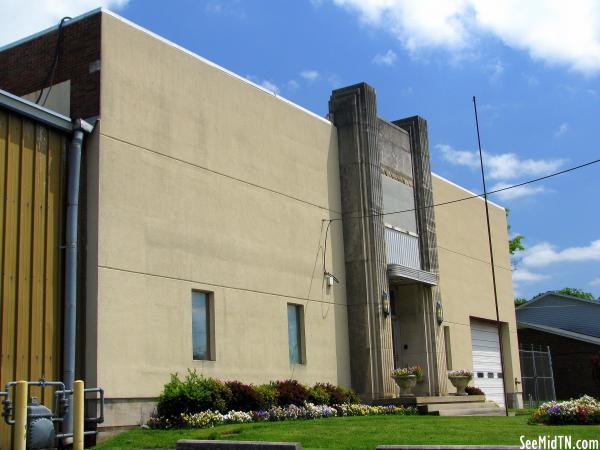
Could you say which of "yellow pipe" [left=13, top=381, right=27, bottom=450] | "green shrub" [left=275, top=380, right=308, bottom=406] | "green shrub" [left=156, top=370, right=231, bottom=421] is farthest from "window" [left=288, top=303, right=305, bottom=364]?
"yellow pipe" [left=13, top=381, right=27, bottom=450]

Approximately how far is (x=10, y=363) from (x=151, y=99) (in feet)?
23.8

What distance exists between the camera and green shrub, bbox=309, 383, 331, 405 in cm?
2206

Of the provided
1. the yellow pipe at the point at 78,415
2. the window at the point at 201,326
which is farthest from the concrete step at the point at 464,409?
the yellow pipe at the point at 78,415

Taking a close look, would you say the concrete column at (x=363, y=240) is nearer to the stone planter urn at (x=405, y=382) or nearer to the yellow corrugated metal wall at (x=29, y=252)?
the stone planter urn at (x=405, y=382)

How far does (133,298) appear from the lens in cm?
1805

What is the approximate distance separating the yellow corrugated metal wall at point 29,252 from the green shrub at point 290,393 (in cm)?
633

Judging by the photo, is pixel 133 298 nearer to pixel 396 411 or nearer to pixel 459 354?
pixel 396 411

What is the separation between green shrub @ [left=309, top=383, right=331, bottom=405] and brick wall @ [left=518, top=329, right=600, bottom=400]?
26.6 metres

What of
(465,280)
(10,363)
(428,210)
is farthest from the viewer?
(465,280)

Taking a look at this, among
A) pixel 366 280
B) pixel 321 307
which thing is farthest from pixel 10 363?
pixel 366 280

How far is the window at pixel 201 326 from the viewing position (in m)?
20.0

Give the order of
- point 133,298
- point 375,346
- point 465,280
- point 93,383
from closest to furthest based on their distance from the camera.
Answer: point 93,383 < point 133,298 < point 375,346 < point 465,280

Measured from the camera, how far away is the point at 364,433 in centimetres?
1565

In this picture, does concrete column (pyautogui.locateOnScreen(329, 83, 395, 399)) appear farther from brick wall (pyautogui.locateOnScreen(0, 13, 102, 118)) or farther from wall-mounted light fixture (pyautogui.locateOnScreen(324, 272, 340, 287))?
brick wall (pyautogui.locateOnScreen(0, 13, 102, 118))
